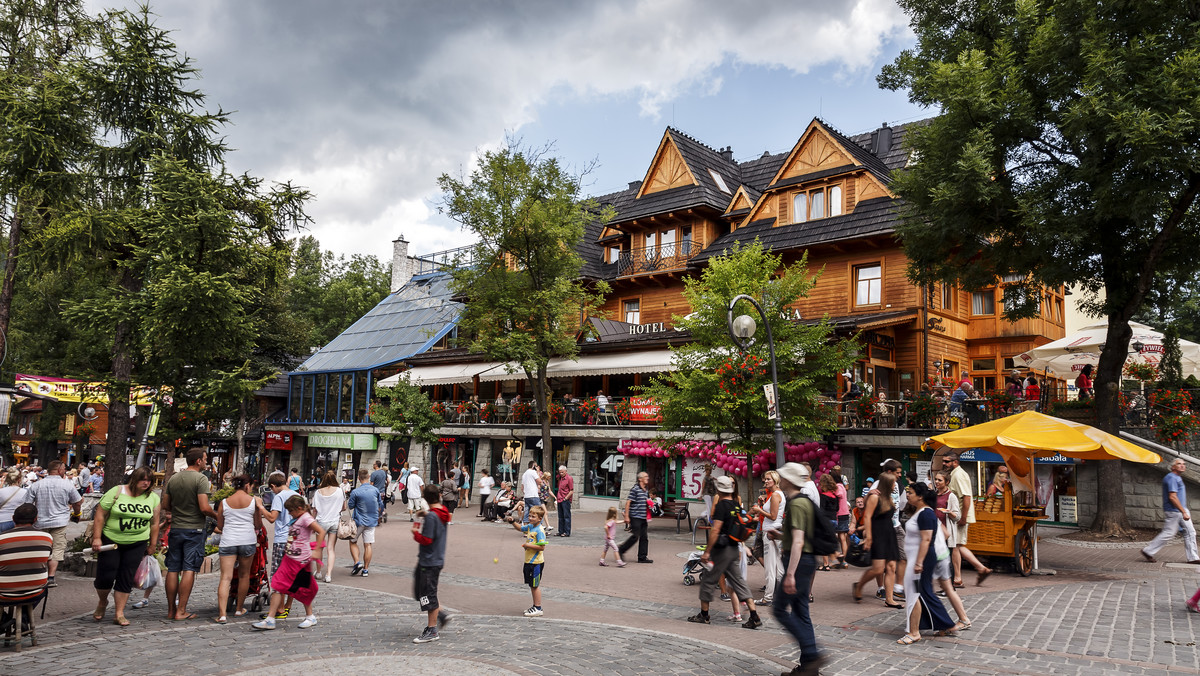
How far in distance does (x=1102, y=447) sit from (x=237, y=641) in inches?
519

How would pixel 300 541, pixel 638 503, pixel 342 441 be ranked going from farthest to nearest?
pixel 342 441 → pixel 638 503 → pixel 300 541

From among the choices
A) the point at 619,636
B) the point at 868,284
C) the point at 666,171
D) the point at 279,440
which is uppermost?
the point at 666,171

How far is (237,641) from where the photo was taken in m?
8.18

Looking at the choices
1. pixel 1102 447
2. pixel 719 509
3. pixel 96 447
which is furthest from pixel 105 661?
pixel 96 447

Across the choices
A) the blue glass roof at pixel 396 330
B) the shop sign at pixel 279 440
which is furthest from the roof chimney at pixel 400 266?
the shop sign at pixel 279 440

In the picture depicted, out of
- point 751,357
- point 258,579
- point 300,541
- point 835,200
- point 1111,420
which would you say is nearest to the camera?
point 300,541

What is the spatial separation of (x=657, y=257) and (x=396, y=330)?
58.7 feet

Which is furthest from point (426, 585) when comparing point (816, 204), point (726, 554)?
point (816, 204)

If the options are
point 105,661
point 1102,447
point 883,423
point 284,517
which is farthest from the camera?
point 883,423

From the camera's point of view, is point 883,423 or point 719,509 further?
point 883,423

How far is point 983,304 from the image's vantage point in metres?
29.0

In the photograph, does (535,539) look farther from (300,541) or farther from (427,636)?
(300,541)

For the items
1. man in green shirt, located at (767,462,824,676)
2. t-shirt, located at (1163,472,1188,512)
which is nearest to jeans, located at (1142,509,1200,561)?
t-shirt, located at (1163,472,1188,512)

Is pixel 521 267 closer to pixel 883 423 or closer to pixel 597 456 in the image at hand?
pixel 597 456
